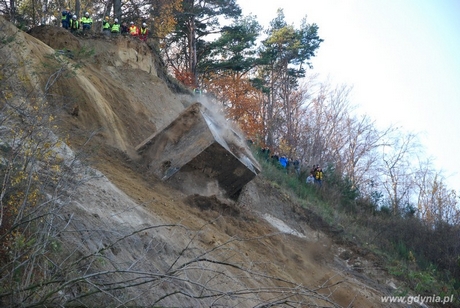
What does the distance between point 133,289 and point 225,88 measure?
103 feet

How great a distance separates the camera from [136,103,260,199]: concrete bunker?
478 inches

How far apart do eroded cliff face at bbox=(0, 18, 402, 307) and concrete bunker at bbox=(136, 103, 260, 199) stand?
1.09 ft

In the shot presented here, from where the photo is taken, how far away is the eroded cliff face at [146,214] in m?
6.20

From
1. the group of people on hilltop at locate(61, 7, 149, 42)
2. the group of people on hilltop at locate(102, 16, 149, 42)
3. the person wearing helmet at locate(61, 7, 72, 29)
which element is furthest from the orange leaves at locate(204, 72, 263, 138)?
the person wearing helmet at locate(61, 7, 72, 29)

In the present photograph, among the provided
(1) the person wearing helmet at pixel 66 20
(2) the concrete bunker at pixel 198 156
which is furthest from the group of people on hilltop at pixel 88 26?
(2) the concrete bunker at pixel 198 156

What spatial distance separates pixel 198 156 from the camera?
12039 mm

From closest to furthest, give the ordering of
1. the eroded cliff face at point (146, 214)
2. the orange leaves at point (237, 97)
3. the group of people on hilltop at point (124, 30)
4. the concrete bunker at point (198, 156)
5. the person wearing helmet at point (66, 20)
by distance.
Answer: the eroded cliff face at point (146, 214), the concrete bunker at point (198, 156), the person wearing helmet at point (66, 20), the group of people on hilltop at point (124, 30), the orange leaves at point (237, 97)

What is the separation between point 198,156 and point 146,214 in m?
3.29

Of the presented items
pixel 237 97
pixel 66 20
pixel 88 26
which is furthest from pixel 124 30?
pixel 237 97

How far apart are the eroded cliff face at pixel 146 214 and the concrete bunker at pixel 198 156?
33 cm

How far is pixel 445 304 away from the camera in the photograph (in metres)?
14.2

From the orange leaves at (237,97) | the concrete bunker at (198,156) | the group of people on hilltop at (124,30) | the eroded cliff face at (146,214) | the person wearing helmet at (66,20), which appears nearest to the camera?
the eroded cliff face at (146,214)

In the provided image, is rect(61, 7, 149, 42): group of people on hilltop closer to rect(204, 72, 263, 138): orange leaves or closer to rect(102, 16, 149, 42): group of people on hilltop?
rect(102, 16, 149, 42): group of people on hilltop

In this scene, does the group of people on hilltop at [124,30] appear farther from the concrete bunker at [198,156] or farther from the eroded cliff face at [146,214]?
the concrete bunker at [198,156]
